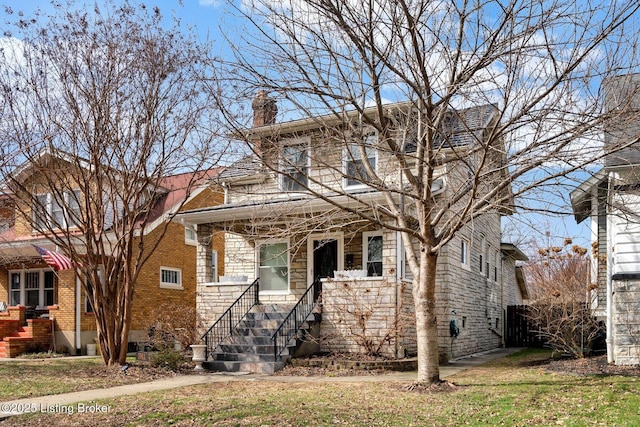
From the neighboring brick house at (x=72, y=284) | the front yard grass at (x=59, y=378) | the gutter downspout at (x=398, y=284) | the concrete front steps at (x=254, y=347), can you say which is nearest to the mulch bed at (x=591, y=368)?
the gutter downspout at (x=398, y=284)

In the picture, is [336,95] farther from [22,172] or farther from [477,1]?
[22,172]

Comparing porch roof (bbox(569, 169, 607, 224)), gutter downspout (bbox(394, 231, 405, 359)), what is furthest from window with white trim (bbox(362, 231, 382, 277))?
porch roof (bbox(569, 169, 607, 224))

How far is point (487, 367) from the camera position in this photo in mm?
13258

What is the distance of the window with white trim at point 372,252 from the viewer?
16.1 meters

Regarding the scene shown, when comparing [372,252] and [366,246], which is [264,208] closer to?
[366,246]

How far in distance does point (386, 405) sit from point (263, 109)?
18.0 feet

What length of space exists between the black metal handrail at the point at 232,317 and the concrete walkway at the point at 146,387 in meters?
2.07

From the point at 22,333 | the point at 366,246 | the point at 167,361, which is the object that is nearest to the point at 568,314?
the point at 366,246

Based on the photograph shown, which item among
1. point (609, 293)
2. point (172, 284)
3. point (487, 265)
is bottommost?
point (172, 284)

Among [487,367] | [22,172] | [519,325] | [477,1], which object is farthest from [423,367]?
[519,325]

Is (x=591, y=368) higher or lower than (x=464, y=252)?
lower

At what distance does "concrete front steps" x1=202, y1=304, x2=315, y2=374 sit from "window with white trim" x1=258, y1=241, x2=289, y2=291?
1696mm

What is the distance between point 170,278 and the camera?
70.3 feet

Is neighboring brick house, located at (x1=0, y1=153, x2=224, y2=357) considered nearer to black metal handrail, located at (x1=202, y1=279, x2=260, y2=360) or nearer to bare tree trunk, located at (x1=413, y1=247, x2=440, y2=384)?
black metal handrail, located at (x1=202, y1=279, x2=260, y2=360)
